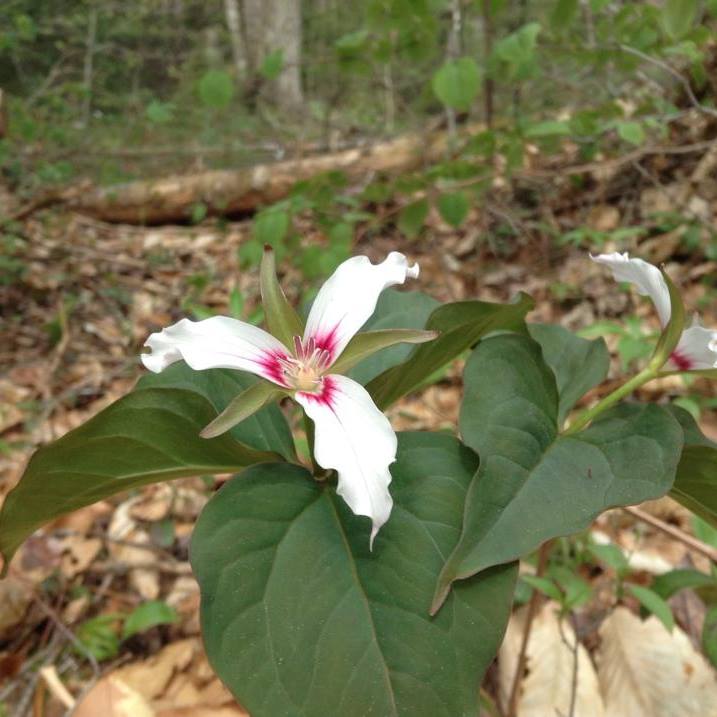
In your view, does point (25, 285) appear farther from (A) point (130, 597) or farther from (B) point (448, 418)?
(B) point (448, 418)

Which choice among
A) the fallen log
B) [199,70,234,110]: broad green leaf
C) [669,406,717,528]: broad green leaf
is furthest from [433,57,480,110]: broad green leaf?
the fallen log

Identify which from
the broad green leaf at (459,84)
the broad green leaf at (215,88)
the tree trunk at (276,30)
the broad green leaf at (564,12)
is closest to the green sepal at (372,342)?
the broad green leaf at (459,84)

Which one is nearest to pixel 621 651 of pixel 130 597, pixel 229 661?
pixel 229 661

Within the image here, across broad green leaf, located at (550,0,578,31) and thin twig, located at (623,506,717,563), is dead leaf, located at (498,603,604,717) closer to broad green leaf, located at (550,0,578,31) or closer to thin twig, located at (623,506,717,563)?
thin twig, located at (623,506,717,563)

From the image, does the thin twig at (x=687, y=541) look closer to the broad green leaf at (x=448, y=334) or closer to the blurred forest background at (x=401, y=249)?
the blurred forest background at (x=401, y=249)

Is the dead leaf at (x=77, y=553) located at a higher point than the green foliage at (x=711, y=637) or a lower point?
lower
